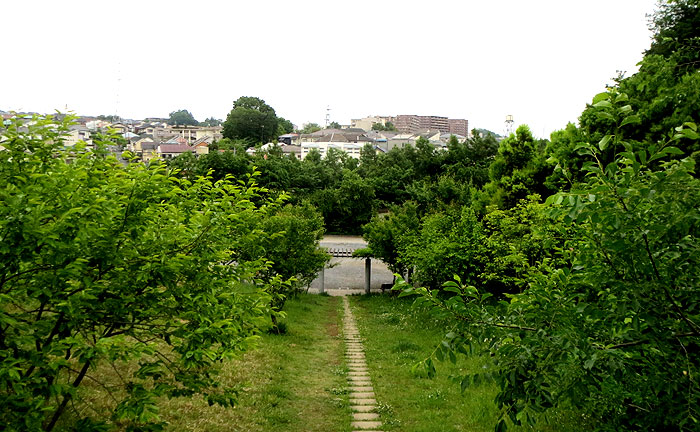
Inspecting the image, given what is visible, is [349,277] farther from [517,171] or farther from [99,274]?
[99,274]

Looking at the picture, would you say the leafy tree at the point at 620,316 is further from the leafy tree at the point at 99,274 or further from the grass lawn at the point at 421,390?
the leafy tree at the point at 99,274

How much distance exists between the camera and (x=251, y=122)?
85.2 metres

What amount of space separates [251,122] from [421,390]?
79096 mm

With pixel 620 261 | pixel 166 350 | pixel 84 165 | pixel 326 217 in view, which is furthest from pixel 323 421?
pixel 326 217

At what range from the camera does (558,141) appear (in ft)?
61.2

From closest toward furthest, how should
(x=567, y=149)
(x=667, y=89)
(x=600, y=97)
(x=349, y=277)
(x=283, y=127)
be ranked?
(x=600, y=97)
(x=667, y=89)
(x=567, y=149)
(x=349, y=277)
(x=283, y=127)

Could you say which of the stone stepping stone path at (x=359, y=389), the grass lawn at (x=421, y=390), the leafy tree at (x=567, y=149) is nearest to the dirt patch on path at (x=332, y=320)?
the stone stepping stone path at (x=359, y=389)

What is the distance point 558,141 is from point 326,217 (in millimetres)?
28998

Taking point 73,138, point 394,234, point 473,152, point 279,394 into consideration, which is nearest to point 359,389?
point 279,394

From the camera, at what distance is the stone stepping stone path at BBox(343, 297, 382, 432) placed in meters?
8.85

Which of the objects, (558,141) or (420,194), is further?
(420,194)

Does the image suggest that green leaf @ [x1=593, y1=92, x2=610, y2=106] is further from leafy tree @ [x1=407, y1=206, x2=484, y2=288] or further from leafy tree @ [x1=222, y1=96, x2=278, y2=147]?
leafy tree @ [x1=222, y1=96, x2=278, y2=147]

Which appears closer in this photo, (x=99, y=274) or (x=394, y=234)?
(x=99, y=274)

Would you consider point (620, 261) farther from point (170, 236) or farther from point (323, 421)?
point (323, 421)
